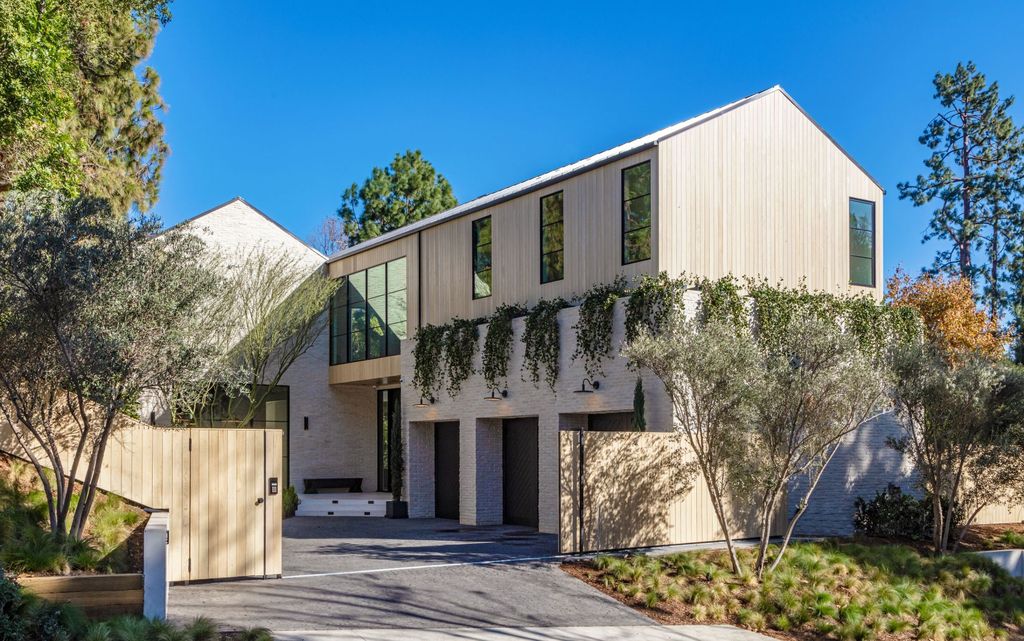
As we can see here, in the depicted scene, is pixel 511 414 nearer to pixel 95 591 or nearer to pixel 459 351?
pixel 459 351

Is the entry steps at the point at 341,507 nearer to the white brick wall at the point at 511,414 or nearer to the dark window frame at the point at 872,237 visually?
the white brick wall at the point at 511,414

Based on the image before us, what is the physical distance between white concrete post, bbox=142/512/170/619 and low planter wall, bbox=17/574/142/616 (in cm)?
11

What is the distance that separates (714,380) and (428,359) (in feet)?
32.1

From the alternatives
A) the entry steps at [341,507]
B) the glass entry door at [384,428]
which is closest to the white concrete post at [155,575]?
the entry steps at [341,507]

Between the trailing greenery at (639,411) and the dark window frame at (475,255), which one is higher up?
the dark window frame at (475,255)

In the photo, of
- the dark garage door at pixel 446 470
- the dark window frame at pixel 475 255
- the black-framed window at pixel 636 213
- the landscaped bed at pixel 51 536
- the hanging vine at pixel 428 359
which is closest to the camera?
the landscaped bed at pixel 51 536

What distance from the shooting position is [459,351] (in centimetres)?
2114

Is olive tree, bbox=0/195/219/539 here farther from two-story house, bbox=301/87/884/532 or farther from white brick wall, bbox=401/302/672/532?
white brick wall, bbox=401/302/672/532

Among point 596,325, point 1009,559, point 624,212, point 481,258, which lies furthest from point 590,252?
point 1009,559

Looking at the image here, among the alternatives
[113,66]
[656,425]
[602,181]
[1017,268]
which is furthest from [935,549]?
[1017,268]

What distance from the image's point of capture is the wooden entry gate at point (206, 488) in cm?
1196

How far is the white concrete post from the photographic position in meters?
9.53

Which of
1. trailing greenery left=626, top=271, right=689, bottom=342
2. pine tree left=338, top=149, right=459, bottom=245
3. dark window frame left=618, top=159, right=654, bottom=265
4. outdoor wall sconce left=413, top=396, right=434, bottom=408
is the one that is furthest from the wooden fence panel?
pine tree left=338, top=149, right=459, bottom=245

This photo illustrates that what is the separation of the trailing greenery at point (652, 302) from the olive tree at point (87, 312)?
792 centimetres
